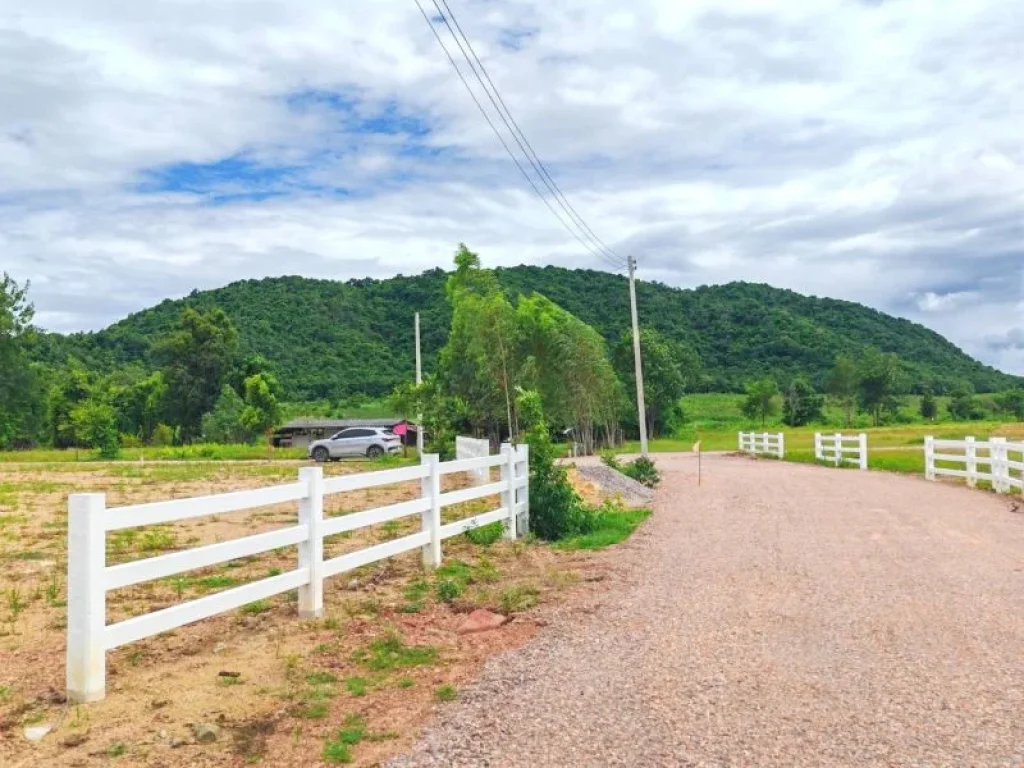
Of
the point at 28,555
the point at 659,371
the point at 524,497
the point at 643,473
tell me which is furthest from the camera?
the point at 659,371

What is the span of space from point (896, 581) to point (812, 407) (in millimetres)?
74839

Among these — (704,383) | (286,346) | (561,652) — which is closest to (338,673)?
(561,652)

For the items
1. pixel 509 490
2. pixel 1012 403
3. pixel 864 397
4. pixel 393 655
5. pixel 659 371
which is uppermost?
pixel 659 371

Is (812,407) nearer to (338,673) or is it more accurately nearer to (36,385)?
(36,385)

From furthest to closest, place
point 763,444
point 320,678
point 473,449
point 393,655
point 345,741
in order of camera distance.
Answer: point 763,444, point 473,449, point 393,655, point 320,678, point 345,741

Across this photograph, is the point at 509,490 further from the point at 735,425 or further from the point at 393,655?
the point at 735,425

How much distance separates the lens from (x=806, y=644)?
240 inches

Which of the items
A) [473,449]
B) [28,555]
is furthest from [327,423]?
[28,555]

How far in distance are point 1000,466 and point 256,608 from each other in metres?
15.5

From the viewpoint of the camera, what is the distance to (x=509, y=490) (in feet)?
37.2

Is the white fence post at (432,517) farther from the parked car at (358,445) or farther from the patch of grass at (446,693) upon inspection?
the parked car at (358,445)

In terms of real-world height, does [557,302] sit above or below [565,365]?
above

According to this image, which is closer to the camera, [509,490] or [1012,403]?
[509,490]

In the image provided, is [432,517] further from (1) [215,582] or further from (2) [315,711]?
(2) [315,711]
